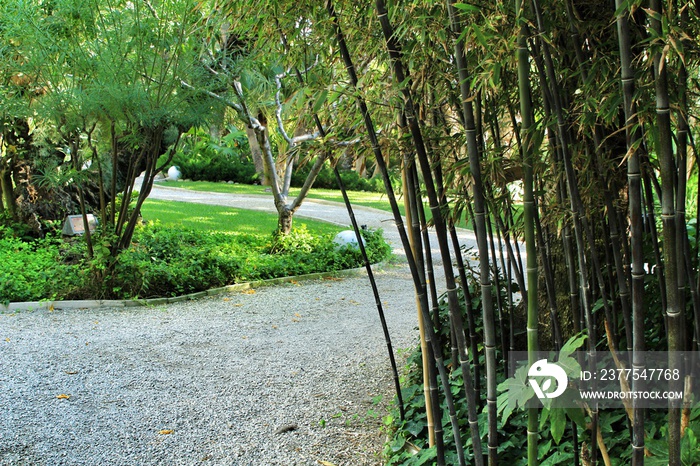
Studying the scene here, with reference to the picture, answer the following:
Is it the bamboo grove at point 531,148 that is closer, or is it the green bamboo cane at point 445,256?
the bamboo grove at point 531,148

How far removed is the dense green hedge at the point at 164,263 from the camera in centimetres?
586

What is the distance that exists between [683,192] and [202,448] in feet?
7.19

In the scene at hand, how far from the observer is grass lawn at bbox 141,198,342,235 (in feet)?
33.4

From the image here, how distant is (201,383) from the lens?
3.71 m

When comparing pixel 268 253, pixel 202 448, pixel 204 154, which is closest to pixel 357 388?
pixel 202 448

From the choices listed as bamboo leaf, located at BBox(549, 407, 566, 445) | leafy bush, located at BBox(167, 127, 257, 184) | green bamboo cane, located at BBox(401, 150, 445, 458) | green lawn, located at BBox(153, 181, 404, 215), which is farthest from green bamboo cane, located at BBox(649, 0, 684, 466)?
leafy bush, located at BBox(167, 127, 257, 184)

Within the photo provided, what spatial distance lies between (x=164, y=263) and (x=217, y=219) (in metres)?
4.84

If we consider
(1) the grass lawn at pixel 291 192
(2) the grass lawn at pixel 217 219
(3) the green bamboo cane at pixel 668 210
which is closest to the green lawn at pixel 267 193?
(1) the grass lawn at pixel 291 192

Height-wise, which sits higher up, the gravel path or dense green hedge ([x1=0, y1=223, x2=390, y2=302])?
dense green hedge ([x1=0, y1=223, x2=390, y2=302])

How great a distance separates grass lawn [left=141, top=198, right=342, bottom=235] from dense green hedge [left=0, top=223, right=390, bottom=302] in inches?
51.6

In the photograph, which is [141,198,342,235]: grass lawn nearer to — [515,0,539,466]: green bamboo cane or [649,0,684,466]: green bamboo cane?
[515,0,539,466]: green bamboo cane

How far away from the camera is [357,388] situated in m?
3.64

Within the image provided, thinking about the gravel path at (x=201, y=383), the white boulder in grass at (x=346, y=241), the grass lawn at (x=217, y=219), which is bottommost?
the gravel path at (x=201, y=383)

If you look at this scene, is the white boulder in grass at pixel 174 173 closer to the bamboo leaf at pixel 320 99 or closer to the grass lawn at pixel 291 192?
the grass lawn at pixel 291 192
